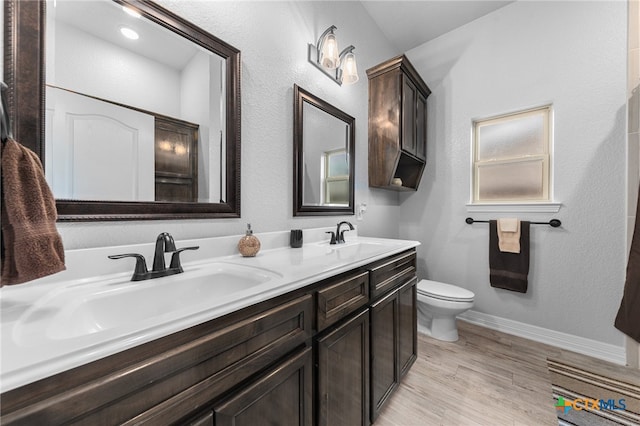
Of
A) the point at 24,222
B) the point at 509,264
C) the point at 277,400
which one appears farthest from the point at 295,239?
the point at 509,264

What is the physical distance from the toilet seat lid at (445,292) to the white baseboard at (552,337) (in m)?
0.56

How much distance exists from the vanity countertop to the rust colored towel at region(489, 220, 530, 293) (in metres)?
1.64

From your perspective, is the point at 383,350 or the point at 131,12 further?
the point at 383,350

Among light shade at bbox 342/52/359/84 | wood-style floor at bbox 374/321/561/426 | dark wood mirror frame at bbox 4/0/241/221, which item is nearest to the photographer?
dark wood mirror frame at bbox 4/0/241/221

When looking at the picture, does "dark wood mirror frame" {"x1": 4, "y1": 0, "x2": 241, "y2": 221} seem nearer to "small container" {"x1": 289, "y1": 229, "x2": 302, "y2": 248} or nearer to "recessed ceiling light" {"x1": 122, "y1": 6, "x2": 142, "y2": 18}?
"recessed ceiling light" {"x1": 122, "y1": 6, "x2": 142, "y2": 18}

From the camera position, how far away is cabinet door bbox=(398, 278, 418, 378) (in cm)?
151

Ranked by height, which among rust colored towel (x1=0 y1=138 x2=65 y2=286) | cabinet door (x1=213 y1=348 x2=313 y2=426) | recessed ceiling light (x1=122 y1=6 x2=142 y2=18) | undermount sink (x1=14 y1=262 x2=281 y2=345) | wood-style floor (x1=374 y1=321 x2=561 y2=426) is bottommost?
wood-style floor (x1=374 y1=321 x2=561 y2=426)

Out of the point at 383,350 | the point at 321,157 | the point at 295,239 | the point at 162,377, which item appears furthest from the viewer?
the point at 321,157

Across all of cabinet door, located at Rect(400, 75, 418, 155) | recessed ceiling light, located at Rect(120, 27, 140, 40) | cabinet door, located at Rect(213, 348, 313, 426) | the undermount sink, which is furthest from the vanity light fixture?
cabinet door, located at Rect(213, 348, 313, 426)

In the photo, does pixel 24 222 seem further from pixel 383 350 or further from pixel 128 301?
pixel 383 350

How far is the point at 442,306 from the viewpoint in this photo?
203 cm

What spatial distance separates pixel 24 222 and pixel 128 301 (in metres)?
0.34

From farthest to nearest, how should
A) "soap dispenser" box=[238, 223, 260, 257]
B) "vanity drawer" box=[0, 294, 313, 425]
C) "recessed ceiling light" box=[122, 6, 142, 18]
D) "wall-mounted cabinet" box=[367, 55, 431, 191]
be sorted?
"wall-mounted cabinet" box=[367, 55, 431, 191] → "soap dispenser" box=[238, 223, 260, 257] → "recessed ceiling light" box=[122, 6, 142, 18] → "vanity drawer" box=[0, 294, 313, 425]

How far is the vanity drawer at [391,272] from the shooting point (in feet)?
4.10
